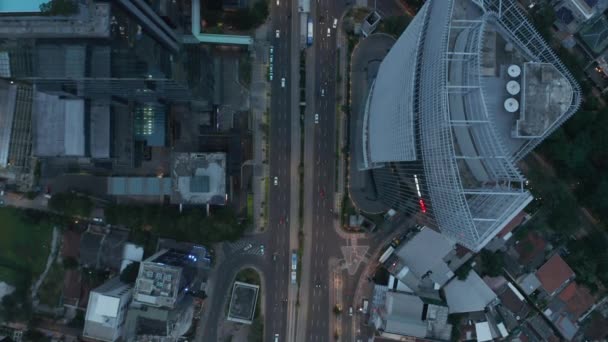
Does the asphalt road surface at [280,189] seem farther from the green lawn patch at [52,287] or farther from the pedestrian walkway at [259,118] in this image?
the green lawn patch at [52,287]

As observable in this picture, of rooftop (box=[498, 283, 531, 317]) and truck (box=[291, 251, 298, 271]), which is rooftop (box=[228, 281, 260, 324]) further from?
rooftop (box=[498, 283, 531, 317])

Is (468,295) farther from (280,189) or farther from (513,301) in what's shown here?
(280,189)

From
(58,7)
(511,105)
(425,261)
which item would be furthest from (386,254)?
(58,7)

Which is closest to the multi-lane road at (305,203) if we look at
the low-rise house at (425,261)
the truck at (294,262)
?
the truck at (294,262)

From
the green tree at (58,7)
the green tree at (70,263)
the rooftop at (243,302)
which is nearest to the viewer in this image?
the green tree at (58,7)

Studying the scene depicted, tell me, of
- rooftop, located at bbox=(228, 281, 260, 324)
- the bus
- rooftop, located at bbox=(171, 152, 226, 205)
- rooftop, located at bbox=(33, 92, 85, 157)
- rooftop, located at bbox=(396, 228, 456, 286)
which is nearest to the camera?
rooftop, located at bbox=(33, 92, 85, 157)

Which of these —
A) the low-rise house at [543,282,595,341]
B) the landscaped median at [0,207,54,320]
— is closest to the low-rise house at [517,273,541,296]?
the low-rise house at [543,282,595,341]
